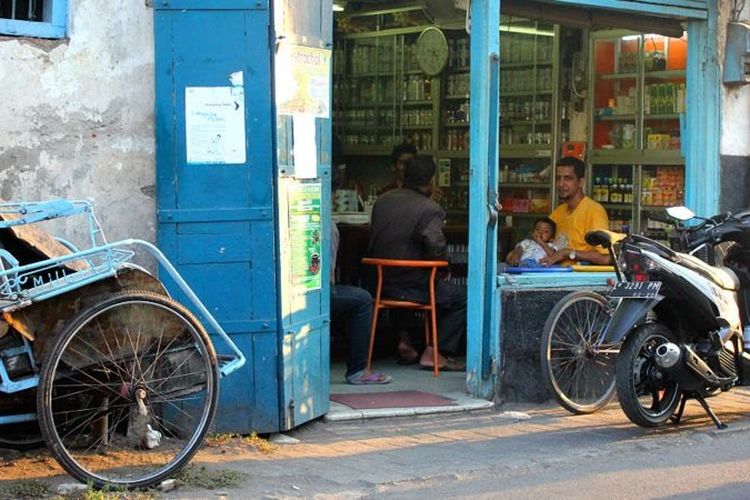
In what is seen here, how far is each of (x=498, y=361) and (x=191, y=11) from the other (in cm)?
317

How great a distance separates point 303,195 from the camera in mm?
6988

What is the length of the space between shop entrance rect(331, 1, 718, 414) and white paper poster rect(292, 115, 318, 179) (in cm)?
134

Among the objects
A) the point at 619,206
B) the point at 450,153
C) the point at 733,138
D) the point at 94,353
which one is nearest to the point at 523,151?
the point at 450,153

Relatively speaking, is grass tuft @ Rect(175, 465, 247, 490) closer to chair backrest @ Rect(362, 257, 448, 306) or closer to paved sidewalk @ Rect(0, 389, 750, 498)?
paved sidewalk @ Rect(0, 389, 750, 498)

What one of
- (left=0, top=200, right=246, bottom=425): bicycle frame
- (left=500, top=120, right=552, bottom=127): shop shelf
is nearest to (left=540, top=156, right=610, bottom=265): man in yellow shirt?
(left=500, top=120, right=552, bottom=127): shop shelf

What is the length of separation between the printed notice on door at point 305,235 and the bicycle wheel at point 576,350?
62.4 inches

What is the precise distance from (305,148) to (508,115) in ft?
18.0

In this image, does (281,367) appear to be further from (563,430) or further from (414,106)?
(414,106)

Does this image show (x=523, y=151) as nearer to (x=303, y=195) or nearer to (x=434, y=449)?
(x=303, y=195)

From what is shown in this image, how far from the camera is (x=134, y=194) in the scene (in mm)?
6625

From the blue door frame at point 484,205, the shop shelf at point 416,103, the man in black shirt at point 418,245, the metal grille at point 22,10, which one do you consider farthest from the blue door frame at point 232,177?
the shop shelf at point 416,103

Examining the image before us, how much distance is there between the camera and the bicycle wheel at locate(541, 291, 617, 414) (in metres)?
7.57

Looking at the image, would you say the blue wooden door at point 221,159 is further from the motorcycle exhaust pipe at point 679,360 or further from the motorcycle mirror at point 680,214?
the motorcycle mirror at point 680,214

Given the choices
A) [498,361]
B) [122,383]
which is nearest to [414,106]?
[498,361]
